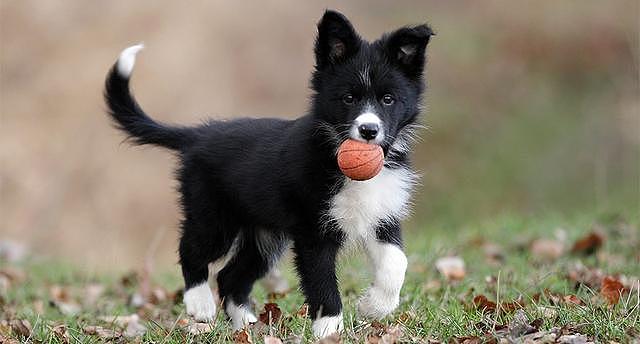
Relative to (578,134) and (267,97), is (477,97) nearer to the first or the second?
(578,134)

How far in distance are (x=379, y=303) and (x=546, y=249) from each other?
371cm

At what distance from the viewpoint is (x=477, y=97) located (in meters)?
19.5

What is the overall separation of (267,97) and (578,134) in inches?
219

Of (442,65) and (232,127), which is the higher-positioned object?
(232,127)

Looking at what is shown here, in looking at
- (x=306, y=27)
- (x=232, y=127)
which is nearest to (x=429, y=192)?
(x=306, y=27)

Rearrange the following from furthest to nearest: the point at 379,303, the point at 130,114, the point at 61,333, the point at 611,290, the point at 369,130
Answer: the point at 130,114 → the point at 611,290 → the point at 61,333 → the point at 379,303 → the point at 369,130

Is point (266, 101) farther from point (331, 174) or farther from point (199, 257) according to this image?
point (331, 174)

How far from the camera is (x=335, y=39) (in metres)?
4.99

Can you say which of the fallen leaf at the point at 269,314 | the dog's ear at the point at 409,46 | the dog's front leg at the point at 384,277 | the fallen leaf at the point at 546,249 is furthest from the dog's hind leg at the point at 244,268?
the fallen leaf at the point at 546,249

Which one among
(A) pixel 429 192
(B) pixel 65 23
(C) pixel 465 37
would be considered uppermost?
(B) pixel 65 23

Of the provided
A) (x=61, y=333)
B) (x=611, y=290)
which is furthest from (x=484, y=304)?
(x=61, y=333)

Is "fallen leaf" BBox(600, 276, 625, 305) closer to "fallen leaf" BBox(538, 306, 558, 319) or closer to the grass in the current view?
the grass

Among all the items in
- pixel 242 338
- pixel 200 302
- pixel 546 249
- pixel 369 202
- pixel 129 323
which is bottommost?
pixel 546 249

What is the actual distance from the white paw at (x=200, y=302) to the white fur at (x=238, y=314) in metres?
0.14
